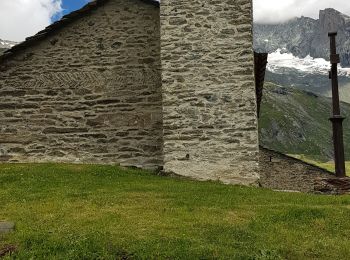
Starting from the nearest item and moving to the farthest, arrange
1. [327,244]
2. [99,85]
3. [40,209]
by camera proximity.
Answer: [327,244] → [40,209] → [99,85]

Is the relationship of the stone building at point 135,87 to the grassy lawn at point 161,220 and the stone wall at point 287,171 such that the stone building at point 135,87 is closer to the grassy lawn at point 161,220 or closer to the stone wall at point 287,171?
the grassy lawn at point 161,220

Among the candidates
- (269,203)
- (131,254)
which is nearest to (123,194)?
(269,203)

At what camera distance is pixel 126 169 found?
14.0 meters

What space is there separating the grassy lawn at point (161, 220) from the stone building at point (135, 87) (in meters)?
1.74

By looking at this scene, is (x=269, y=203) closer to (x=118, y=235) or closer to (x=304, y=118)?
(x=118, y=235)

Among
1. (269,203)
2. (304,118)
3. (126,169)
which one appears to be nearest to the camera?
(269,203)

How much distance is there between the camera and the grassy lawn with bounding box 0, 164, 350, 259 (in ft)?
22.0

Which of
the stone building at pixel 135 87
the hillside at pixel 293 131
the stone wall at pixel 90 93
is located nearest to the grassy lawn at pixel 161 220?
the stone building at pixel 135 87

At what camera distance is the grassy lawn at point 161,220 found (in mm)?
6719

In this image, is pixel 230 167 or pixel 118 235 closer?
pixel 118 235

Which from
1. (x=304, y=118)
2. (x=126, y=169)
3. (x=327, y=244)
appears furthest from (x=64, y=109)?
(x=304, y=118)

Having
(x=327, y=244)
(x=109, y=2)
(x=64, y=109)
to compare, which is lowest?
(x=327, y=244)

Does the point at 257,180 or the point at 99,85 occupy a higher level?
the point at 99,85

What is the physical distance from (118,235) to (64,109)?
28.7ft
